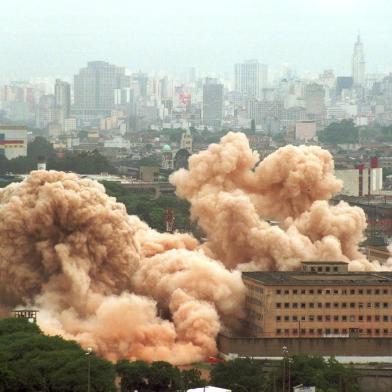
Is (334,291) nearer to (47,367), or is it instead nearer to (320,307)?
(320,307)

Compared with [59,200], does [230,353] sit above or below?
below

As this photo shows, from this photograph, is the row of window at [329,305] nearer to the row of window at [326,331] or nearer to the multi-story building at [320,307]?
the multi-story building at [320,307]

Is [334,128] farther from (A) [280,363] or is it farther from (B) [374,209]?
(A) [280,363]

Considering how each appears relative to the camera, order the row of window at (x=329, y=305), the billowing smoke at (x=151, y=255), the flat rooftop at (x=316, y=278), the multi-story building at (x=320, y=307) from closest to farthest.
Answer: the billowing smoke at (x=151, y=255), the multi-story building at (x=320, y=307), the row of window at (x=329, y=305), the flat rooftop at (x=316, y=278)

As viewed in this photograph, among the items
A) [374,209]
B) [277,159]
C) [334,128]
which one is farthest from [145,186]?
[334,128]

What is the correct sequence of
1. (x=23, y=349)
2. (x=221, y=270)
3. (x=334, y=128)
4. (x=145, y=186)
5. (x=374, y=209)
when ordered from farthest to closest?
(x=334, y=128), (x=145, y=186), (x=374, y=209), (x=221, y=270), (x=23, y=349)

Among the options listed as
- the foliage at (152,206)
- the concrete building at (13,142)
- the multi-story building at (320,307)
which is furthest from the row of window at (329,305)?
the concrete building at (13,142)
